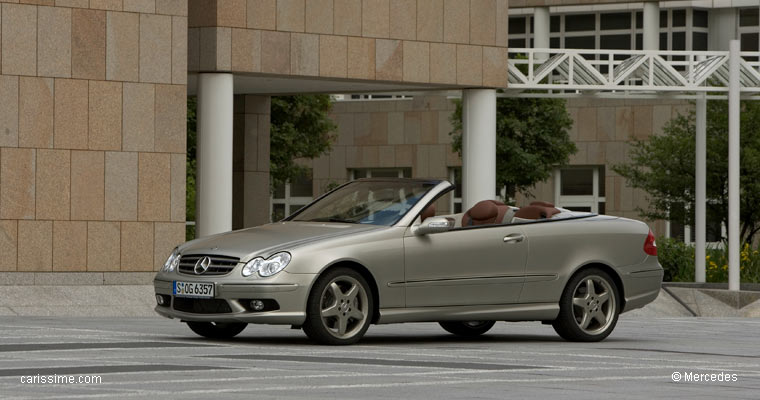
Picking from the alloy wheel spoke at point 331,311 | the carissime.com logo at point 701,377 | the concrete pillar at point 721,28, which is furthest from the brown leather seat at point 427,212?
the concrete pillar at point 721,28

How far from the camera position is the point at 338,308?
42.5 ft

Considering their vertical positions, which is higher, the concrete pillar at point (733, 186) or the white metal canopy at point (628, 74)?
the white metal canopy at point (628, 74)

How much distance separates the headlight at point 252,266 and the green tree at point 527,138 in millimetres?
33372

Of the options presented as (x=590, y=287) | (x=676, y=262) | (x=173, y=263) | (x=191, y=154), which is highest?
(x=191, y=154)

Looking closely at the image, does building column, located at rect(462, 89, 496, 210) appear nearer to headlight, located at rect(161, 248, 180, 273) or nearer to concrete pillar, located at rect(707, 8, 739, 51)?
headlight, located at rect(161, 248, 180, 273)

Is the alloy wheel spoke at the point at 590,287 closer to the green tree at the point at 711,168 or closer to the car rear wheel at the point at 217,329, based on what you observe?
the car rear wheel at the point at 217,329

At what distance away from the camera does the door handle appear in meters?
14.1

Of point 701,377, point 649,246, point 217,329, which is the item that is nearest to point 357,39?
point 649,246

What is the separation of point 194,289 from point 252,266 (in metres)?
0.54

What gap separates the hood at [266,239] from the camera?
1283 cm

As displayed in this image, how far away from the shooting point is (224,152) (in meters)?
25.6

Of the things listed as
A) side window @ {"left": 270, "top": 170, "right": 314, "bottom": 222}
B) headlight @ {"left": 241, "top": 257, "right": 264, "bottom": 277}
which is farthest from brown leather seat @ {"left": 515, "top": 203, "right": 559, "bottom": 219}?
side window @ {"left": 270, "top": 170, "right": 314, "bottom": 222}

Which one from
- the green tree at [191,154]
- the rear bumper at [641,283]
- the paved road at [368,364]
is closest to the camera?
the paved road at [368,364]

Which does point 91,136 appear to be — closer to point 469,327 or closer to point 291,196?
point 469,327
